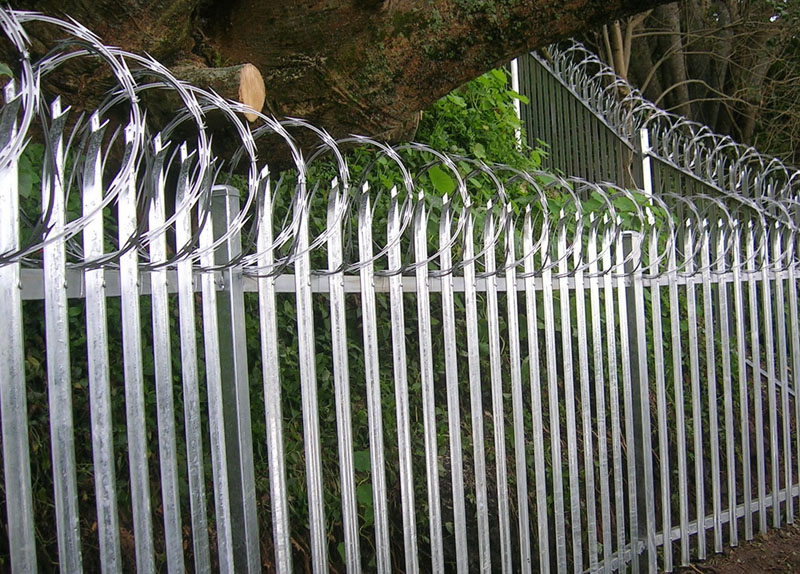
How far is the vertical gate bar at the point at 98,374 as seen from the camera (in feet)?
5.72

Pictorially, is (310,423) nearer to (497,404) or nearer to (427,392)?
(427,392)

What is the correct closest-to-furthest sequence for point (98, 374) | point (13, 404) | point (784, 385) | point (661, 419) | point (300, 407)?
point (13, 404)
point (98, 374)
point (300, 407)
point (661, 419)
point (784, 385)

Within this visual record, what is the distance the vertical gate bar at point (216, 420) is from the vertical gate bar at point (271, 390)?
0.15m

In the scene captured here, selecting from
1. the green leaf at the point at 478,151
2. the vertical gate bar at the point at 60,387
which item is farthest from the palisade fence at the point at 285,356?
the green leaf at the point at 478,151

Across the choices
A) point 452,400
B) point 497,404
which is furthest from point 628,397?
point 452,400

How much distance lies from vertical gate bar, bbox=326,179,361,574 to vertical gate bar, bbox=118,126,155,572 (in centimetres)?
67

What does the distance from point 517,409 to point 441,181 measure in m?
1.33

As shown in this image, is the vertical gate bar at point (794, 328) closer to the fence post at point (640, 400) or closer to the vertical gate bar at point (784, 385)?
the vertical gate bar at point (784, 385)

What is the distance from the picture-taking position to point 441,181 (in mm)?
3887

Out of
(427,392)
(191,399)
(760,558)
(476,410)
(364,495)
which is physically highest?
(191,399)

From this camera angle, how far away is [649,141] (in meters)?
6.61

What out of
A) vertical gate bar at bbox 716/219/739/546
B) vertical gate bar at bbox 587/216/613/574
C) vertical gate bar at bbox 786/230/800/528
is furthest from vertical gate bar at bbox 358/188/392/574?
vertical gate bar at bbox 786/230/800/528

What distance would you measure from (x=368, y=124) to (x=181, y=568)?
1780 millimetres

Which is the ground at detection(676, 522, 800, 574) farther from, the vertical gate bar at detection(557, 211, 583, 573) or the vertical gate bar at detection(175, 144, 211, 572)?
the vertical gate bar at detection(175, 144, 211, 572)
